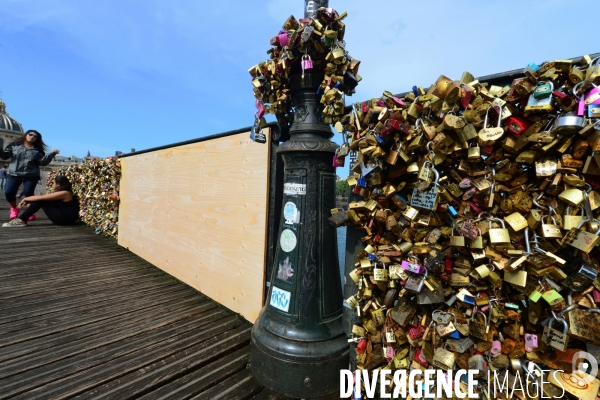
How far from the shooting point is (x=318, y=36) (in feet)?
6.02

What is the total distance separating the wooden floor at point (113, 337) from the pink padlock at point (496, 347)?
1405mm

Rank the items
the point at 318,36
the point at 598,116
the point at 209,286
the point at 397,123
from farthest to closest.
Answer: the point at 209,286
the point at 318,36
the point at 397,123
the point at 598,116

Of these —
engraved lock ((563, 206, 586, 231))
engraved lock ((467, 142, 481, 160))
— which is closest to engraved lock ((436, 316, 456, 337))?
engraved lock ((563, 206, 586, 231))

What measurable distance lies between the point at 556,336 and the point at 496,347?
25 centimetres

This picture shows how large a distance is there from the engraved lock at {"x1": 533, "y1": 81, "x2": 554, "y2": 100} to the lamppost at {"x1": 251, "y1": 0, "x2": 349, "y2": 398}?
1093 mm

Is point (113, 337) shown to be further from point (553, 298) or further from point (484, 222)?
point (553, 298)

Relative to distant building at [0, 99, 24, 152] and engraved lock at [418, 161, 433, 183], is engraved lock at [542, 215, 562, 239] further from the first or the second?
distant building at [0, 99, 24, 152]

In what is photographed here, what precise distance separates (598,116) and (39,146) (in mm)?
9235

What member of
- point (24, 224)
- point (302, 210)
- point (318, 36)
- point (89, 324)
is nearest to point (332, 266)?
point (302, 210)

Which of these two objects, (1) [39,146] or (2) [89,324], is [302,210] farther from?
(1) [39,146]

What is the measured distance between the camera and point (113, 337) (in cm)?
255

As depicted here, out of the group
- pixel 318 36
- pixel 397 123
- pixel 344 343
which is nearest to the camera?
pixel 397 123

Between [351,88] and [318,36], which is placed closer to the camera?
[318,36]

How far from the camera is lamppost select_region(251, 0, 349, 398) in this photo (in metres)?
1.92
